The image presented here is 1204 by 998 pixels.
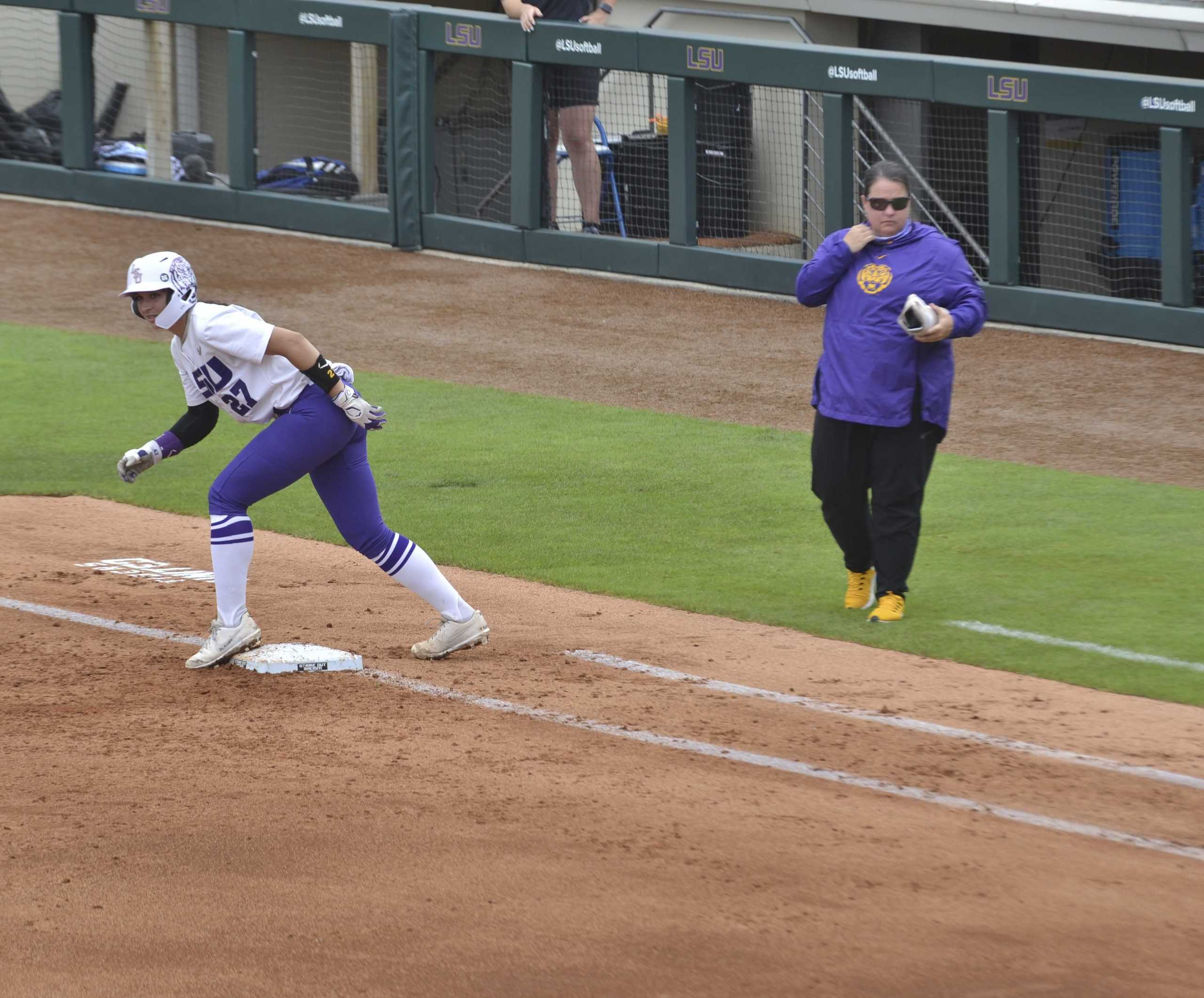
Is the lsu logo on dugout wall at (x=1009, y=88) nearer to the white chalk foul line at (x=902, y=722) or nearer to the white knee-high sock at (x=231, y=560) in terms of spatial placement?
the white chalk foul line at (x=902, y=722)

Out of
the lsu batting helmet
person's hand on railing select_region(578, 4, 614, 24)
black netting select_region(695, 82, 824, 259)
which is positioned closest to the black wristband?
the lsu batting helmet

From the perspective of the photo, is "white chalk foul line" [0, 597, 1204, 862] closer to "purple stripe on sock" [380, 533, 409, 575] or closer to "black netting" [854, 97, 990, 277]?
"purple stripe on sock" [380, 533, 409, 575]

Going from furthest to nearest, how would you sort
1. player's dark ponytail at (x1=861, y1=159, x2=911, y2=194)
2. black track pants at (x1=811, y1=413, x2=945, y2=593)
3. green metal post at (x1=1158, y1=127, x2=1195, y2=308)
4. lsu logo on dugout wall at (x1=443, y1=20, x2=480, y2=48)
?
lsu logo on dugout wall at (x1=443, y1=20, x2=480, y2=48)
green metal post at (x1=1158, y1=127, x2=1195, y2=308)
black track pants at (x1=811, y1=413, x2=945, y2=593)
player's dark ponytail at (x1=861, y1=159, x2=911, y2=194)

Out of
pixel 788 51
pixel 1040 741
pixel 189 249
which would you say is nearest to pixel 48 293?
pixel 189 249

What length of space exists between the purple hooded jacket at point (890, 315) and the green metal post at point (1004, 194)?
6.21m

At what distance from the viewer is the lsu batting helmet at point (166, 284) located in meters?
6.07

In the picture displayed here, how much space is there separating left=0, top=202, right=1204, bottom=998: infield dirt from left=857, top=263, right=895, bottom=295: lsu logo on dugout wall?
147 centimetres

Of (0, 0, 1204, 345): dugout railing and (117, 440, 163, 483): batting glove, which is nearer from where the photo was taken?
(117, 440, 163, 483): batting glove

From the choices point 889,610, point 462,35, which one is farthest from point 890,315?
point 462,35

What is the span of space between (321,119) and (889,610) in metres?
11.3

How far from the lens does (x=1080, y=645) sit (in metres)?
6.93

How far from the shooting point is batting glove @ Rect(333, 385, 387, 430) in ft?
20.3

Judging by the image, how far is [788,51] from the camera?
45.1 ft

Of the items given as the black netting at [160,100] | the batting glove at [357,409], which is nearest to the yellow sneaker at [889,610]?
the batting glove at [357,409]
